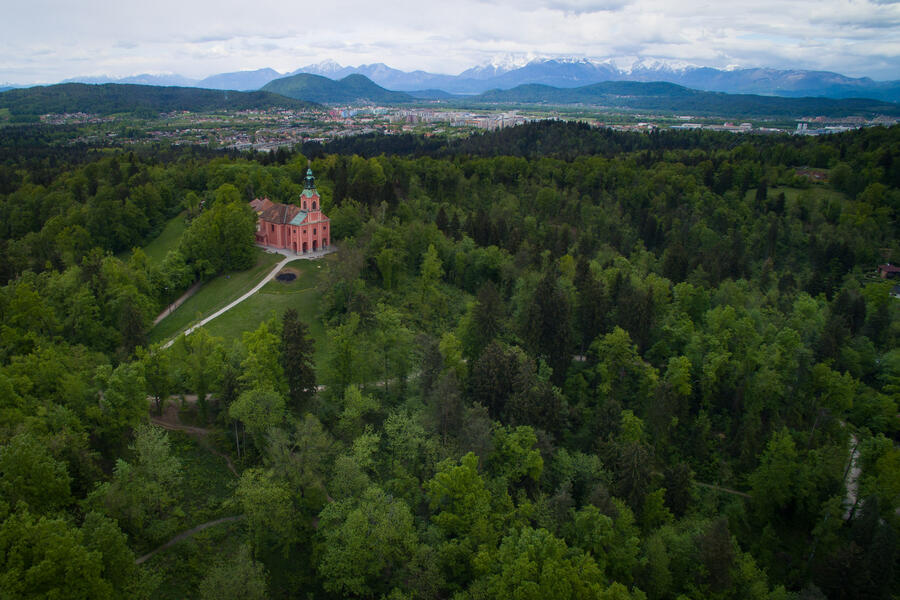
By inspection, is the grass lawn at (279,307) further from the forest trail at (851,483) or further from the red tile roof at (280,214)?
the forest trail at (851,483)

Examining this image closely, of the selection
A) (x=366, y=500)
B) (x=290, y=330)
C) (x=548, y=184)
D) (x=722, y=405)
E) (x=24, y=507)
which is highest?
(x=548, y=184)

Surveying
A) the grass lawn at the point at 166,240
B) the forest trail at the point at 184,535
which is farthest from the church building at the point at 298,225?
the forest trail at the point at 184,535

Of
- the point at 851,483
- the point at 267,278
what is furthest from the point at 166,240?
the point at 851,483

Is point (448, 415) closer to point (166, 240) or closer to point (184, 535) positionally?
point (184, 535)

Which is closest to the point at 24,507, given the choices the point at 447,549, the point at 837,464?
the point at 447,549

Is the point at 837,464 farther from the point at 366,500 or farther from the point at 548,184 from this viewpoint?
the point at 548,184
